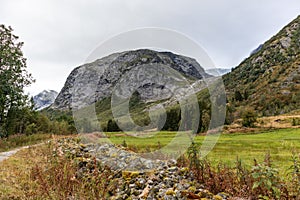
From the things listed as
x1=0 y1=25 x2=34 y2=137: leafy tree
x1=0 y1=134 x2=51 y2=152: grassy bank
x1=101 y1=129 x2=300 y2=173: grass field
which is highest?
x1=0 y1=25 x2=34 y2=137: leafy tree

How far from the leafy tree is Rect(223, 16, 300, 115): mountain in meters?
61.7

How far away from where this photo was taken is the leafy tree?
23562mm

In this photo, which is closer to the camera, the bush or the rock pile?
the rock pile

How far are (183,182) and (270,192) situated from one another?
1975mm

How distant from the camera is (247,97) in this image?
100 metres

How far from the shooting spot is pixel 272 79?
106 m

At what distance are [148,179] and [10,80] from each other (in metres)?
20.8

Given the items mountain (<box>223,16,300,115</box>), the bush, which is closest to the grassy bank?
the bush

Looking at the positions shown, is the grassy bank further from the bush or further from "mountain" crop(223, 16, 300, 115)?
"mountain" crop(223, 16, 300, 115)

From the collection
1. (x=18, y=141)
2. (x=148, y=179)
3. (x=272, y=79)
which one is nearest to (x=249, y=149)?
(x=148, y=179)

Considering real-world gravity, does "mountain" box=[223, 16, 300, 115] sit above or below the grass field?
above

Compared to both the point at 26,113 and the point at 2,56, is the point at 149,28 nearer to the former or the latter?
the point at 2,56

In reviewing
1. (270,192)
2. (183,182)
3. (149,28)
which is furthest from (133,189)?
(149,28)

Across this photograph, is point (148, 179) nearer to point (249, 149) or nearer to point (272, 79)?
point (249, 149)
